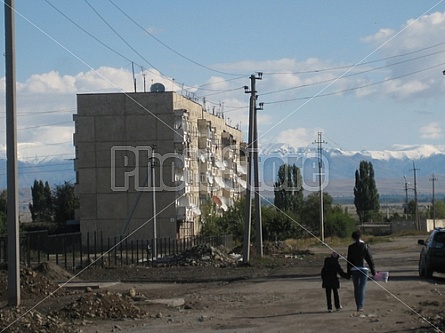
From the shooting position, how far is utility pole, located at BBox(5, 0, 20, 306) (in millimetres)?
19344

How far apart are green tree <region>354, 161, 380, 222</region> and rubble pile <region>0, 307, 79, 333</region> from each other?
127812mm

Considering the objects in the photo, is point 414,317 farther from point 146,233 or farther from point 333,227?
point 333,227

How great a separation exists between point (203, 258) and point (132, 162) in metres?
43.6

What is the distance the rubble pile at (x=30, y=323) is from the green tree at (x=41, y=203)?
320 ft

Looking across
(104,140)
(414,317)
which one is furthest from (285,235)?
(414,317)

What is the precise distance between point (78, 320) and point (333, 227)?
7738 cm

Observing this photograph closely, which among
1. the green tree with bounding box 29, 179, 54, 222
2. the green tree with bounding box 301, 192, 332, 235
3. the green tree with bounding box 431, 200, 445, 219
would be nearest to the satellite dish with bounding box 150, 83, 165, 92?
the green tree with bounding box 301, 192, 332, 235

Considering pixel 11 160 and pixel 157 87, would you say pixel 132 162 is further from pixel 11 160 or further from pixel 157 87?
pixel 11 160

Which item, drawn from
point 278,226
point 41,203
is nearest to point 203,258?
point 278,226

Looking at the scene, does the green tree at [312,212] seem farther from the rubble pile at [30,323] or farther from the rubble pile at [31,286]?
the rubble pile at [30,323]

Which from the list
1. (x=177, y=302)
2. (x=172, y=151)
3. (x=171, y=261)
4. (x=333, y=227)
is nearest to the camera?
(x=177, y=302)

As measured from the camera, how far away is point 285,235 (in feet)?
261

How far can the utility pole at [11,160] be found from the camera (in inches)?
762

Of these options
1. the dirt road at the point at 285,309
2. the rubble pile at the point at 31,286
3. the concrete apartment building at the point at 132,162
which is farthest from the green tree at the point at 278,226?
the rubble pile at the point at 31,286
